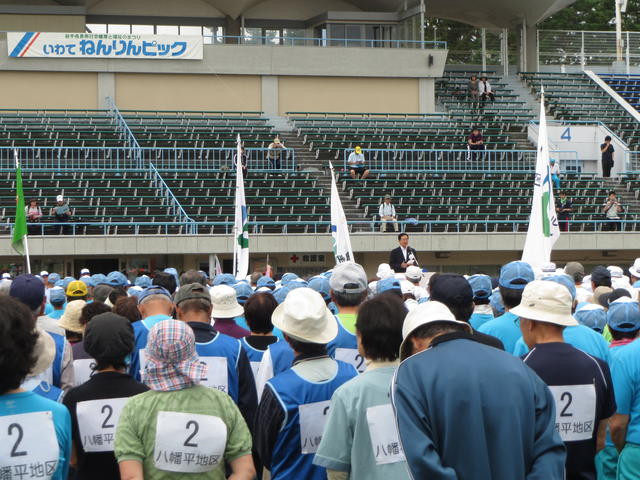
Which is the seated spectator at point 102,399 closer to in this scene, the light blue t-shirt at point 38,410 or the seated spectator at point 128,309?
the light blue t-shirt at point 38,410

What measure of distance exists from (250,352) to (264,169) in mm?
24694

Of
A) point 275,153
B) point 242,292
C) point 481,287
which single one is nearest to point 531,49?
point 275,153

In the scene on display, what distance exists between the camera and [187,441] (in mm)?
4406

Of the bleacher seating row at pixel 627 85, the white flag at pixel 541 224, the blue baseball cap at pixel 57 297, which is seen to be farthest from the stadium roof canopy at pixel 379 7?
the blue baseball cap at pixel 57 297

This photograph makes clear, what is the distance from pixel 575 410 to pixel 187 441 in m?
2.00

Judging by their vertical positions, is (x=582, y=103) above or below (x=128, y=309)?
above

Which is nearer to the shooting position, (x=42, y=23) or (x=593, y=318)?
(x=593, y=318)

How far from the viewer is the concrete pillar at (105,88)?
36.1 metres

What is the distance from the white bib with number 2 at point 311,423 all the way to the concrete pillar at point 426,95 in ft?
112

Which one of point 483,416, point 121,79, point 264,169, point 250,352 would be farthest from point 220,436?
point 121,79

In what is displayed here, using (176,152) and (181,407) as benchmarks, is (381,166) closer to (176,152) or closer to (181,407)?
(176,152)

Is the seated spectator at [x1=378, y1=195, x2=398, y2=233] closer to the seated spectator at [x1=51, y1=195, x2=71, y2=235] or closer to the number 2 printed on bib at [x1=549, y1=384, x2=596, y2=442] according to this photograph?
the seated spectator at [x1=51, y1=195, x2=71, y2=235]

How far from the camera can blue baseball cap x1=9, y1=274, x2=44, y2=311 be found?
6.17 m

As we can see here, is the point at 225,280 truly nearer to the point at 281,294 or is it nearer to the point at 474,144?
the point at 281,294
